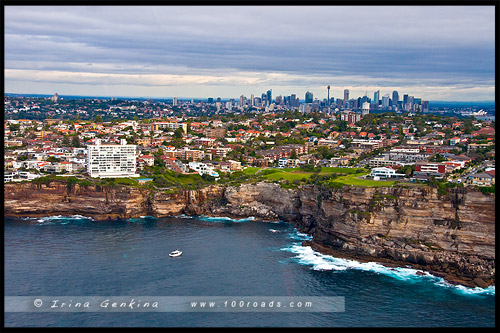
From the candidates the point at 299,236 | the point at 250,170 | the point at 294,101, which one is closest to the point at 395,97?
the point at 294,101

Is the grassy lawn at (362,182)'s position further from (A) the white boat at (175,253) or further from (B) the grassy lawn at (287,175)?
(A) the white boat at (175,253)

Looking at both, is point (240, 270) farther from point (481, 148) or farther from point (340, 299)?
point (481, 148)

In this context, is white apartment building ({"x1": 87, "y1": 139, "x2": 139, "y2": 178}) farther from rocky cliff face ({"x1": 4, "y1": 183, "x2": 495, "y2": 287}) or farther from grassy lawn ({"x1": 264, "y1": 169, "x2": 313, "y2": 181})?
grassy lawn ({"x1": 264, "y1": 169, "x2": 313, "y2": 181})

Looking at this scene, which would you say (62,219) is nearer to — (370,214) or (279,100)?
(370,214)

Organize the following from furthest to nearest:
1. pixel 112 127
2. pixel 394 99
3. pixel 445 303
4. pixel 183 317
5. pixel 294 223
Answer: pixel 394 99, pixel 112 127, pixel 294 223, pixel 445 303, pixel 183 317

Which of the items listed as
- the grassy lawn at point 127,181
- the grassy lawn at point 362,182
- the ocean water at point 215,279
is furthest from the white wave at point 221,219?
the grassy lawn at point 362,182
